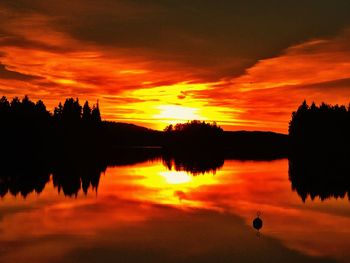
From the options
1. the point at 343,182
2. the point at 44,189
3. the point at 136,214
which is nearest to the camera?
Result: the point at 136,214

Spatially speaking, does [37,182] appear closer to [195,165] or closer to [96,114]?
[195,165]

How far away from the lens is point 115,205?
143ft

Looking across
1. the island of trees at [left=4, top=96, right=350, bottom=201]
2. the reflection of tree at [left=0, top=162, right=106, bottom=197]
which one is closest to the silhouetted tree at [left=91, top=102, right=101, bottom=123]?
the island of trees at [left=4, top=96, right=350, bottom=201]

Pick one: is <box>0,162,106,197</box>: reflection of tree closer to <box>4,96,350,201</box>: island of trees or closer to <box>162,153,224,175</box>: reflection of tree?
<box>4,96,350,201</box>: island of trees

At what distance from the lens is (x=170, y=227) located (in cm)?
3312

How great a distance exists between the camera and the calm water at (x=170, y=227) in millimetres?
25906

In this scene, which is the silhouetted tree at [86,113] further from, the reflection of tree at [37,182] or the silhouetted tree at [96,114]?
the reflection of tree at [37,182]

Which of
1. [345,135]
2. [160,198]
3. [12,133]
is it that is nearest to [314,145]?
[345,135]

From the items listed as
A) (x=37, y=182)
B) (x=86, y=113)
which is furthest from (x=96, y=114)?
(x=37, y=182)

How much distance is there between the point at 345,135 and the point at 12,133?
122 metres

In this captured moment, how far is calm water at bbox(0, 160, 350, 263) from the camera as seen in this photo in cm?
2591

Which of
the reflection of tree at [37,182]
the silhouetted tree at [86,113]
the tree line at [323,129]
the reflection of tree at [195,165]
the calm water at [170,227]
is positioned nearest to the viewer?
the calm water at [170,227]

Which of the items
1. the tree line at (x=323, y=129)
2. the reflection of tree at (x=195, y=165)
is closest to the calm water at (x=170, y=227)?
the reflection of tree at (x=195, y=165)

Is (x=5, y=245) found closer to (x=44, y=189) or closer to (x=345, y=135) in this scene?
(x=44, y=189)
